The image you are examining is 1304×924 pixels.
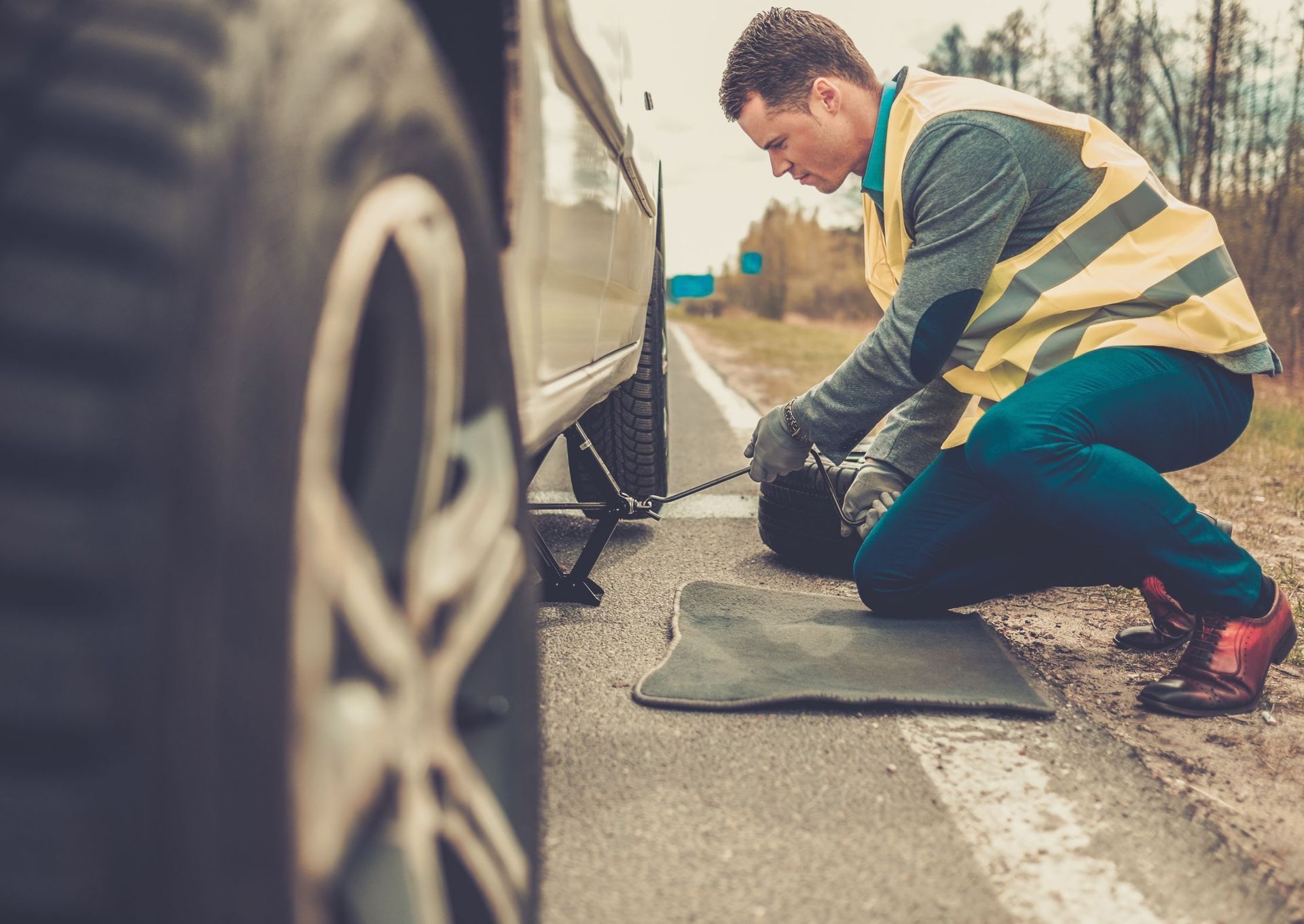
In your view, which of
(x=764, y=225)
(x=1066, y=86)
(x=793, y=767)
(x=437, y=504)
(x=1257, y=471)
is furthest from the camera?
(x=764, y=225)

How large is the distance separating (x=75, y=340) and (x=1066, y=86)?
636 inches

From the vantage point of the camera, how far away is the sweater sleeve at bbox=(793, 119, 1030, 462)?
2.28 meters

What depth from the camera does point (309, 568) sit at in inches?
26.3

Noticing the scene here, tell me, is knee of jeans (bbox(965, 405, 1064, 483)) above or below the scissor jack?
above

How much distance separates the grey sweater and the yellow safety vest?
1.2 inches

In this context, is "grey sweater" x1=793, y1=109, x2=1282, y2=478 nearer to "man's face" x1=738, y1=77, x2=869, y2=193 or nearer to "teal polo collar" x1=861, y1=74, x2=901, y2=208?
"teal polo collar" x1=861, y1=74, x2=901, y2=208

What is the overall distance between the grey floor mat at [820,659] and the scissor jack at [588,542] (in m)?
0.24

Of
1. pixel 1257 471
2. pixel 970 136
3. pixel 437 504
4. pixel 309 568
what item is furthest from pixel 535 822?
pixel 1257 471

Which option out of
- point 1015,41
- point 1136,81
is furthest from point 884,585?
point 1015,41

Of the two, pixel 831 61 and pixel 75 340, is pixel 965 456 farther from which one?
pixel 75 340

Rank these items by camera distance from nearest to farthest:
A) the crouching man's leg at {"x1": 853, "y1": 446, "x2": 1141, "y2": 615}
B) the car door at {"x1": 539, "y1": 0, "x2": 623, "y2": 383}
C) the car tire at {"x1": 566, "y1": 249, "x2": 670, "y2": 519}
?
the car door at {"x1": 539, "y1": 0, "x2": 623, "y2": 383}
the crouching man's leg at {"x1": 853, "y1": 446, "x2": 1141, "y2": 615}
the car tire at {"x1": 566, "y1": 249, "x2": 670, "y2": 519}

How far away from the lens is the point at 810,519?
121 inches

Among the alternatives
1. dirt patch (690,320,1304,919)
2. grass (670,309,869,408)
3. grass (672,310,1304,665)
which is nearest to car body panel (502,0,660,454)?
dirt patch (690,320,1304,919)

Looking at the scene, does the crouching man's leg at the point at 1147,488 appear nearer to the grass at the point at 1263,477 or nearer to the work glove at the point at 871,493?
the grass at the point at 1263,477
